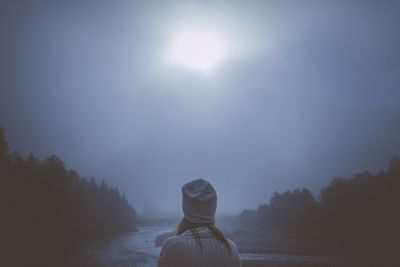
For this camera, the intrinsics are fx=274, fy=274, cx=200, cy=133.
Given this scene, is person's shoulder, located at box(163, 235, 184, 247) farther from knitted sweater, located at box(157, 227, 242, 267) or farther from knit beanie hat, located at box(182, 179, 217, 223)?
knit beanie hat, located at box(182, 179, 217, 223)

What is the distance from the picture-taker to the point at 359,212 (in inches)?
3745

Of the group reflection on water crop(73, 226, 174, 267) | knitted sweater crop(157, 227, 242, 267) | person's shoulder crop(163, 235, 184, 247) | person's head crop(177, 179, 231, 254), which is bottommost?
reflection on water crop(73, 226, 174, 267)

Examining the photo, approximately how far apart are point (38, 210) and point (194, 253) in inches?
3470

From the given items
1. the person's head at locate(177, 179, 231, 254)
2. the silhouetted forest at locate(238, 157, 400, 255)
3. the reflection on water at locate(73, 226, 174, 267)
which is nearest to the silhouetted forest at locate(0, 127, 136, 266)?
the reflection on water at locate(73, 226, 174, 267)

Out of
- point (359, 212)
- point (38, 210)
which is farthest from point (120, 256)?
point (359, 212)

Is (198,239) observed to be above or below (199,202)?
below

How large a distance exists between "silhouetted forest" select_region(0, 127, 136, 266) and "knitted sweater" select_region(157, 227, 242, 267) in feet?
162

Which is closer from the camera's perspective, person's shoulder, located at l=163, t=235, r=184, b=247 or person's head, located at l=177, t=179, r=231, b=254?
person's shoulder, located at l=163, t=235, r=184, b=247

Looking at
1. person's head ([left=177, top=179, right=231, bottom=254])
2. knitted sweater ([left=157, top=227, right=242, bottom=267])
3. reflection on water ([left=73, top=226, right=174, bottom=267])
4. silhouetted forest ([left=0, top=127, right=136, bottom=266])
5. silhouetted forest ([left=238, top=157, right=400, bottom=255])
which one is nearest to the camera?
knitted sweater ([left=157, top=227, right=242, bottom=267])

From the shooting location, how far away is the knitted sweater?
2947mm

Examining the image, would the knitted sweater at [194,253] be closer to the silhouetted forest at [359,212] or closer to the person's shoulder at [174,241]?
the person's shoulder at [174,241]

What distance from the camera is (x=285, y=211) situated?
515 ft

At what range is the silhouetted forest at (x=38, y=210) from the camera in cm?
5869

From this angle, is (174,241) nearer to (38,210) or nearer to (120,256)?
(120,256)
